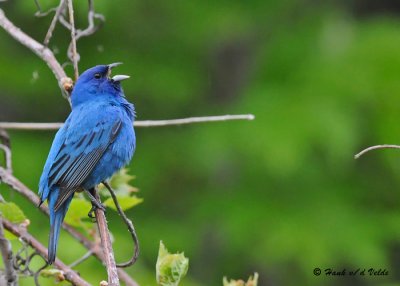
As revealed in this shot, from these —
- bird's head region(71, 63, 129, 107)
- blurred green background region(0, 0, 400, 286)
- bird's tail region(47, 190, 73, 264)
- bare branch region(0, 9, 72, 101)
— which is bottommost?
blurred green background region(0, 0, 400, 286)

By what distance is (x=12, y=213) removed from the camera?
3381 millimetres

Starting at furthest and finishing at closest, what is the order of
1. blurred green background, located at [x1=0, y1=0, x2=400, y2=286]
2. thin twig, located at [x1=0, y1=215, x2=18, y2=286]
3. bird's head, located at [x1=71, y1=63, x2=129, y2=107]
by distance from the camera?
1. blurred green background, located at [x1=0, y1=0, x2=400, y2=286]
2. bird's head, located at [x1=71, y1=63, x2=129, y2=107]
3. thin twig, located at [x1=0, y1=215, x2=18, y2=286]

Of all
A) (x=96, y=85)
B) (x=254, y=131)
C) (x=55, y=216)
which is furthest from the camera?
(x=254, y=131)

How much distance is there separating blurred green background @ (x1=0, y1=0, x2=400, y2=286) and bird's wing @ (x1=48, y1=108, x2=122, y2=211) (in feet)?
8.47

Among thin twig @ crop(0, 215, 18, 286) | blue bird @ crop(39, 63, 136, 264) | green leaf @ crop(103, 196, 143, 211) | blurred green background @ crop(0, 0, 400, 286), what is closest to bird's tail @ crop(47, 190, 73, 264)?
blue bird @ crop(39, 63, 136, 264)

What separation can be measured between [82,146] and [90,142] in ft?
0.25

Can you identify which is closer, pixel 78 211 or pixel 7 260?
pixel 7 260

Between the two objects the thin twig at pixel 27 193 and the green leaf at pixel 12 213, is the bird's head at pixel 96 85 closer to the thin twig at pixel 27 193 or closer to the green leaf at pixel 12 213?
the thin twig at pixel 27 193

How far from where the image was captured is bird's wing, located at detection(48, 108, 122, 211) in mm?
4254

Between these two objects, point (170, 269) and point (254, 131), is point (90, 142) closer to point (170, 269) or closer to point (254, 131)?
point (170, 269)

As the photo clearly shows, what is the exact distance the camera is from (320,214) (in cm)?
841

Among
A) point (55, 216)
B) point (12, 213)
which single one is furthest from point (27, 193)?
point (55, 216)

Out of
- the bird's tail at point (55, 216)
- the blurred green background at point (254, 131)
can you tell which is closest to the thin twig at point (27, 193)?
the bird's tail at point (55, 216)

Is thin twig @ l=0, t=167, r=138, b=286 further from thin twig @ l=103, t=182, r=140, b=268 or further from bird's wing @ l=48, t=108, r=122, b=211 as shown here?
bird's wing @ l=48, t=108, r=122, b=211
